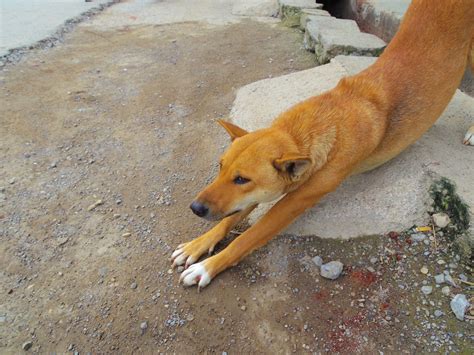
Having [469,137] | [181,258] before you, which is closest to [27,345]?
[181,258]

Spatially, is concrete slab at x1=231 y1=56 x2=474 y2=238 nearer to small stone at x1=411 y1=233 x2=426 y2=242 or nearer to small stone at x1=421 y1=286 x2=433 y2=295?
small stone at x1=411 y1=233 x2=426 y2=242

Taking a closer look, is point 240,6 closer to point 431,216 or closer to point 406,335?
point 431,216

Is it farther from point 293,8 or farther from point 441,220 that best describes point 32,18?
point 441,220

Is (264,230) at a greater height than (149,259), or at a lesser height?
greater

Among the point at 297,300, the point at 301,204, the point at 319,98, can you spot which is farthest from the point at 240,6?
the point at 297,300

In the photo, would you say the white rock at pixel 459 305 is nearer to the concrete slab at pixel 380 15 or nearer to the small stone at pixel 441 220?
Result: the small stone at pixel 441 220

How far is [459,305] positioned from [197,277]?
1.91m

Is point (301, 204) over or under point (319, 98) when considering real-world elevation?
under

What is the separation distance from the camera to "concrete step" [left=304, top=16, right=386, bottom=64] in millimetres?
5211

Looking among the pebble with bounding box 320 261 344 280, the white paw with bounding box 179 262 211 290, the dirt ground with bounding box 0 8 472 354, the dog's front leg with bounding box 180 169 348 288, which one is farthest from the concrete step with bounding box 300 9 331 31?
the white paw with bounding box 179 262 211 290

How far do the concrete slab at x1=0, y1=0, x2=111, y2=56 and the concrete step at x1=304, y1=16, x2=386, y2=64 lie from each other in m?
5.05

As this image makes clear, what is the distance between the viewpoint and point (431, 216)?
315 centimetres

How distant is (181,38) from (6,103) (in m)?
3.40

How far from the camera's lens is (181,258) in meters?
3.12
